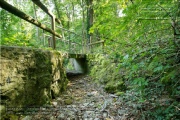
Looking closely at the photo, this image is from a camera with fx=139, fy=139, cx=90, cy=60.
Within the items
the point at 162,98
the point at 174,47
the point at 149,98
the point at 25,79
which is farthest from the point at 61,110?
the point at 174,47

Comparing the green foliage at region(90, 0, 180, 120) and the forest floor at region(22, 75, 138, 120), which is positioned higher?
the green foliage at region(90, 0, 180, 120)

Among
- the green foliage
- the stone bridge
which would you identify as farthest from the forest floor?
the green foliage

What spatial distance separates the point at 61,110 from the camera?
2572 millimetres

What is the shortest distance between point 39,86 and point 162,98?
216 centimetres

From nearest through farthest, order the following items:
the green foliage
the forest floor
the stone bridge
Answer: the green foliage < the stone bridge < the forest floor

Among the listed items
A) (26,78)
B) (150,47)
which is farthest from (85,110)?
(150,47)

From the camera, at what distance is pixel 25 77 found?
2.24m

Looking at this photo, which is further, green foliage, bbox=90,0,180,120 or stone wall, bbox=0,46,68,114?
stone wall, bbox=0,46,68,114

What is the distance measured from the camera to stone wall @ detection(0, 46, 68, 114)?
1.83m

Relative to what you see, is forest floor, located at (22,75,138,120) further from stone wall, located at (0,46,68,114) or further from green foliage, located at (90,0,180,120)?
green foliage, located at (90,0,180,120)

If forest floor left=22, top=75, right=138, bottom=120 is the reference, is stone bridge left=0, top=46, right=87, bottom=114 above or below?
above

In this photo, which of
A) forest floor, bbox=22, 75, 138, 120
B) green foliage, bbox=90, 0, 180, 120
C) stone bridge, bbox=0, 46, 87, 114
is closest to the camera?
green foliage, bbox=90, 0, 180, 120

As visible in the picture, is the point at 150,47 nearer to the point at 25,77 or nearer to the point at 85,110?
the point at 85,110

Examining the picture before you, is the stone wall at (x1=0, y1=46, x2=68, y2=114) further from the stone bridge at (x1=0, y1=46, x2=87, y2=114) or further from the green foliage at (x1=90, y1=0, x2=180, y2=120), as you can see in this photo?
the green foliage at (x1=90, y1=0, x2=180, y2=120)
